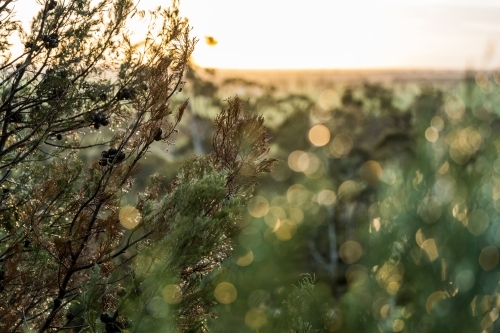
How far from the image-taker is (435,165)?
2.85 metres

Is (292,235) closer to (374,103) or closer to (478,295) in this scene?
(478,295)

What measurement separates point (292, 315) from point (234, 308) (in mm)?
237

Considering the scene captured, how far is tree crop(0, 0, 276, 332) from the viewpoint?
479 centimetres

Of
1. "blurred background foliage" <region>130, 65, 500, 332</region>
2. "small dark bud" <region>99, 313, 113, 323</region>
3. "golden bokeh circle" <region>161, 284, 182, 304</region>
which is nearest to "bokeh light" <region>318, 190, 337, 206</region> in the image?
"blurred background foliage" <region>130, 65, 500, 332</region>

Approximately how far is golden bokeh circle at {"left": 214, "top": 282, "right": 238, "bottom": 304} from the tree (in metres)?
1.67

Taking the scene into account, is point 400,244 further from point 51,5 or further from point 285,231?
point 51,5

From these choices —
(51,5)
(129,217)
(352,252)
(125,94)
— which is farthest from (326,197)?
(51,5)

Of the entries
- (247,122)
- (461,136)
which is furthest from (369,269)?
(247,122)

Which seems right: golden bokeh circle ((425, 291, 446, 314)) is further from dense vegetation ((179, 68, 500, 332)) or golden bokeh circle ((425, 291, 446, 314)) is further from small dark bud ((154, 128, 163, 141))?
small dark bud ((154, 128, 163, 141))

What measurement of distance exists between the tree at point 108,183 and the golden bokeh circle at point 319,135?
1878cm

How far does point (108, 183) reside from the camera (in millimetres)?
6051

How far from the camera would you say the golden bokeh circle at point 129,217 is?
232 inches

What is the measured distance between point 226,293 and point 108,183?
12.7 feet

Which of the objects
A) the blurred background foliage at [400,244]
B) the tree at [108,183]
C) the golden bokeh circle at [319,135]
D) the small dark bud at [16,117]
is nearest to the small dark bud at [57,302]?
the tree at [108,183]
